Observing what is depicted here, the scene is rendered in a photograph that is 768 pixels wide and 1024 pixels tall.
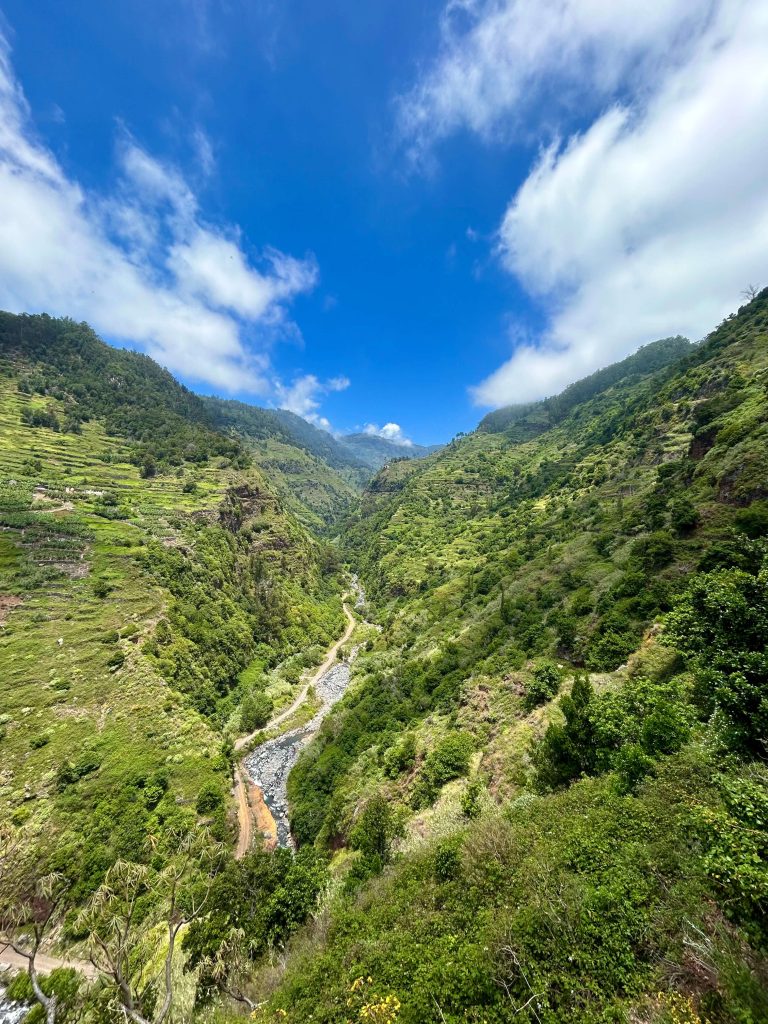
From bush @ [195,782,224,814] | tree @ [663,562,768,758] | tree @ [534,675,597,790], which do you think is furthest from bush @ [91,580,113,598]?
tree @ [663,562,768,758]

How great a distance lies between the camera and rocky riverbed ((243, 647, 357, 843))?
5233cm

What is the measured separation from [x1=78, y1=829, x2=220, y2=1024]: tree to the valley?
0.39 metres

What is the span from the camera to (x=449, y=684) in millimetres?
53062

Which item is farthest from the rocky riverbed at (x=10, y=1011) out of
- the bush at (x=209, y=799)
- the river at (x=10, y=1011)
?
the bush at (x=209, y=799)

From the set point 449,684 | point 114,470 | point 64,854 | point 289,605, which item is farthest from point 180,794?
point 114,470

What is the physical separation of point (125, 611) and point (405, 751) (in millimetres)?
51095

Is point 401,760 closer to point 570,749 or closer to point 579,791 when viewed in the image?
point 570,749

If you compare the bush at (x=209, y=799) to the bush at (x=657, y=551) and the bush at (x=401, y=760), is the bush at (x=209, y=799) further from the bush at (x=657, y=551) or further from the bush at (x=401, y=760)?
the bush at (x=657, y=551)

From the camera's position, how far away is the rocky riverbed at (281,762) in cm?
5233

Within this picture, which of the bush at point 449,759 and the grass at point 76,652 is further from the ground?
Answer: the grass at point 76,652

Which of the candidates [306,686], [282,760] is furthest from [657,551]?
[306,686]

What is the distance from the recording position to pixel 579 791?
68.7 feet

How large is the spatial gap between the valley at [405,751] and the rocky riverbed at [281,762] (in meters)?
0.52

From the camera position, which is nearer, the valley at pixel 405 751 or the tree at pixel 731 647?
the valley at pixel 405 751
